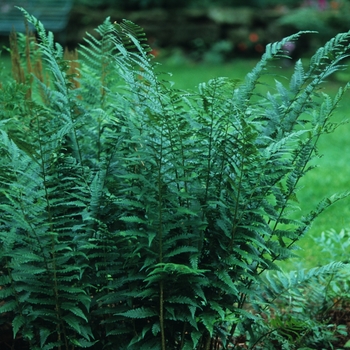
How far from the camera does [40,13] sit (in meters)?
13.9

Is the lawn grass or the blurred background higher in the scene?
the blurred background

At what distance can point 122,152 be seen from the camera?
Result: 2.79 metres

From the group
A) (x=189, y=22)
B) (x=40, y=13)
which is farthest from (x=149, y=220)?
(x=40, y=13)

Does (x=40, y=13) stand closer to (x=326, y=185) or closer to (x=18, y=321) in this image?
(x=326, y=185)

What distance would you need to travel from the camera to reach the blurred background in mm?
13352

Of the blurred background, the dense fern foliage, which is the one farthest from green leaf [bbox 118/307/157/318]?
the blurred background

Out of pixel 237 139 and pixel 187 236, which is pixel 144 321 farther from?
pixel 237 139

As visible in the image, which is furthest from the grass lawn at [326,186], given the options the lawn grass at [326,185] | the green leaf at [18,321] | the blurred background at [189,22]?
the blurred background at [189,22]

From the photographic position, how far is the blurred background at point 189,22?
1335 centimetres

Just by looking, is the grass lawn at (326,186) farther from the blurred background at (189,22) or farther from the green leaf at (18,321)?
the blurred background at (189,22)

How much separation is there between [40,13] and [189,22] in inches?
117

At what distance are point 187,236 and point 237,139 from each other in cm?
39

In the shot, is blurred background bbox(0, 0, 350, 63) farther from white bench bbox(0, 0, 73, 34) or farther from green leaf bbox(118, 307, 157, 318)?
green leaf bbox(118, 307, 157, 318)

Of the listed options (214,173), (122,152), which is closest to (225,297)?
(214,173)
